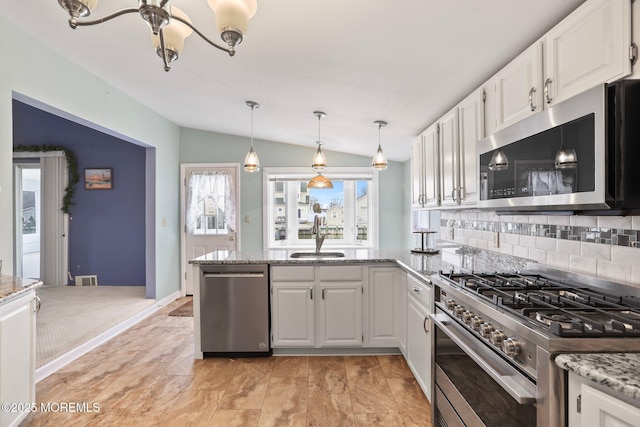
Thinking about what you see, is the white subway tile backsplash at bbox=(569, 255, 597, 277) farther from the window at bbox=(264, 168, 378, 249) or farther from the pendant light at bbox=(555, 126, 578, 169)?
the window at bbox=(264, 168, 378, 249)

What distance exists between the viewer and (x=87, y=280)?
17.1 ft

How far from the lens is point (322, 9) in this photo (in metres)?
1.75

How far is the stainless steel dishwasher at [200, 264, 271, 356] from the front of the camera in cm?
289

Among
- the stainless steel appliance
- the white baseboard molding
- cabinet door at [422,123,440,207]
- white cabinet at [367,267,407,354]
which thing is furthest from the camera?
white cabinet at [367,267,407,354]

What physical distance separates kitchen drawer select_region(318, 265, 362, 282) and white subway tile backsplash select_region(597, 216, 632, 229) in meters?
1.74

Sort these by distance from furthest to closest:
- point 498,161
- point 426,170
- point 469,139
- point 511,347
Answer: point 426,170, point 469,139, point 498,161, point 511,347

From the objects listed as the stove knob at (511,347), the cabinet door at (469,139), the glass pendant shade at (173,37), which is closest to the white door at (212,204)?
the glass pendant shade at (173,37)

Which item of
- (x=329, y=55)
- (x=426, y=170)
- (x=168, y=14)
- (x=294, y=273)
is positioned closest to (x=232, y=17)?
(x=168, y=14)

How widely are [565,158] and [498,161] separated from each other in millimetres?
462

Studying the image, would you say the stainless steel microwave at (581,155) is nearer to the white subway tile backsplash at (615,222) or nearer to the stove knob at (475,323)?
the white subway tile backsplash at (615,222)

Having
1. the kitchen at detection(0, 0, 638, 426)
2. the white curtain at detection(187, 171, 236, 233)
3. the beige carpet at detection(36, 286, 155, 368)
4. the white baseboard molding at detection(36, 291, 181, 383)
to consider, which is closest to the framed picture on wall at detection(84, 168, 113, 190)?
the kitchen at detection(0, 0, 638, 426)

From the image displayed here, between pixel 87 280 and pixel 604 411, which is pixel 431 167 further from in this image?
pixel 87 280

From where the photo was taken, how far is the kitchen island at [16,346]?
5.70ft

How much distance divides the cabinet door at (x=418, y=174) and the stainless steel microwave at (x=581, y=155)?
1520 mm
